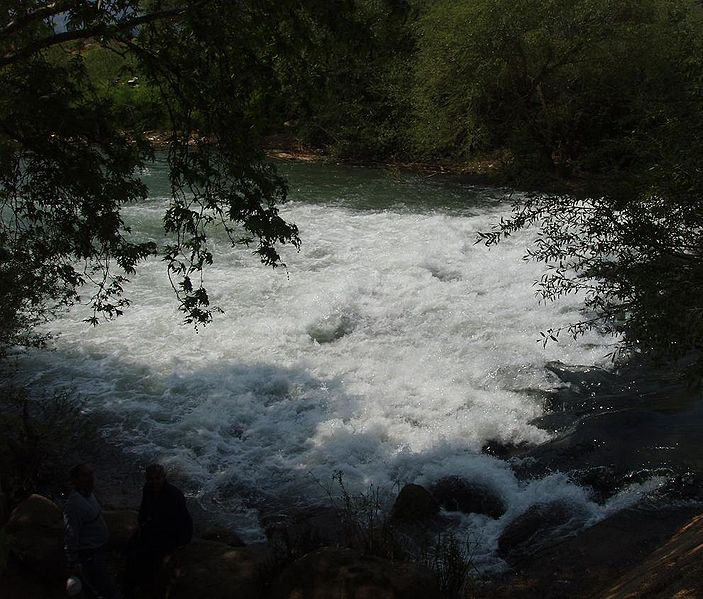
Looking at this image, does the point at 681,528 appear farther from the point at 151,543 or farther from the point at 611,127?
the point at 611,127

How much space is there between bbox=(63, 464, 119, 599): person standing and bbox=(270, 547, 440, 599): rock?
4.39 feet

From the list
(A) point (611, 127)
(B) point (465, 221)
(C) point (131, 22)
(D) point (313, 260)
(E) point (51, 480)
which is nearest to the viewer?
(C) point (131, 22)

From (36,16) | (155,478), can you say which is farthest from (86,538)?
(36,16)

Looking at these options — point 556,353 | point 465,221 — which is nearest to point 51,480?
point 556,353

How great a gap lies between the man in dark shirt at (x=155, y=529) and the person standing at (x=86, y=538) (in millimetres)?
344

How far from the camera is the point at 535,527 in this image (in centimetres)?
700

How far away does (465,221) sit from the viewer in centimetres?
1762

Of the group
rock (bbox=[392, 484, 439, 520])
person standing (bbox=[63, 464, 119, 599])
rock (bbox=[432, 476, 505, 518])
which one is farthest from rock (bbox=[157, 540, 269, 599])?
rock (bbox=[432, 476, 505, 518])

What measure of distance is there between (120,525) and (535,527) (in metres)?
4.07

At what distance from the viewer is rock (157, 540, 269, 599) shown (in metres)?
5.55

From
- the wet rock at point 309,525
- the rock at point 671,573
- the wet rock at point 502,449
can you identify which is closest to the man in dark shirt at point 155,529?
the wet rock at point 309,525

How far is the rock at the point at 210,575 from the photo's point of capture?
5.55 meters

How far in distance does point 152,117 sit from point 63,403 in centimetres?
506

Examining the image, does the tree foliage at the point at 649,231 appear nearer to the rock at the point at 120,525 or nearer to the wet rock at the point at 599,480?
the wet rock at the point at 599,480
